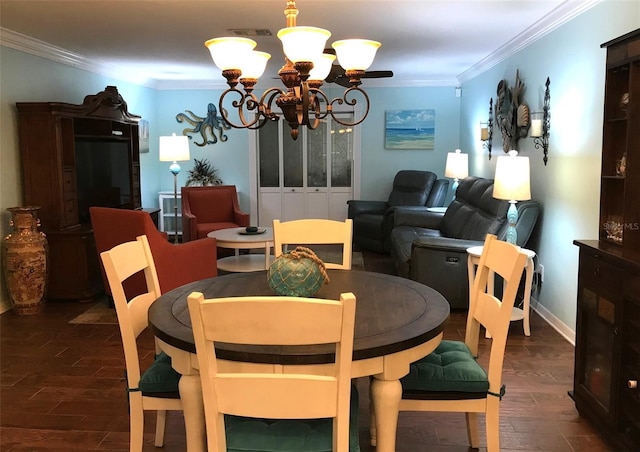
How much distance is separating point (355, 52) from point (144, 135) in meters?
5.69

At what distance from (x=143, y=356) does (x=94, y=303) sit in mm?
1497

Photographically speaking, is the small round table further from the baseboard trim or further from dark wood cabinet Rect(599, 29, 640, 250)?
dark wood cabinet Rect(599, 29, 640, 250)

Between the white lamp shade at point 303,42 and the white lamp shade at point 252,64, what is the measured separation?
325 mm

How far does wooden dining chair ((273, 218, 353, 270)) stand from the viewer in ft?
9.50

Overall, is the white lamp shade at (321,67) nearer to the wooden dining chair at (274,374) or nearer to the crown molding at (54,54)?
the wooden dining chair at (274,374)

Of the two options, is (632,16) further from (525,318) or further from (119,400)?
(119,400)

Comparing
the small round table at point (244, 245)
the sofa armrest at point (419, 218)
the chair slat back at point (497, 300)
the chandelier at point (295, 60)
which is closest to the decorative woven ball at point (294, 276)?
the chair slat back at point (497, 300)

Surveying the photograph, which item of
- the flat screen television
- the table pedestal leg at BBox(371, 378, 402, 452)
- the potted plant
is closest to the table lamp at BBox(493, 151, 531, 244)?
the table pedestal leg at BBox(371, 378, 402, 452)

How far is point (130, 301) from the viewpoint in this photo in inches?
84.2

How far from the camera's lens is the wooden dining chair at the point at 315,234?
2895mm

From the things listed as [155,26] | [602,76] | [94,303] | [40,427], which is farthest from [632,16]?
[94,303]

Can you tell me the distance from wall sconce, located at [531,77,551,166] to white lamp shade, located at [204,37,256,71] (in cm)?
282

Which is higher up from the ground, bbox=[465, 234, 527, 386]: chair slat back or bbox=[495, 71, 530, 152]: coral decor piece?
bbox=[495, 71, 530, 152]: coral decor piece

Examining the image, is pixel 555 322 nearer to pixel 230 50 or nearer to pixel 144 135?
pixel 230 50
